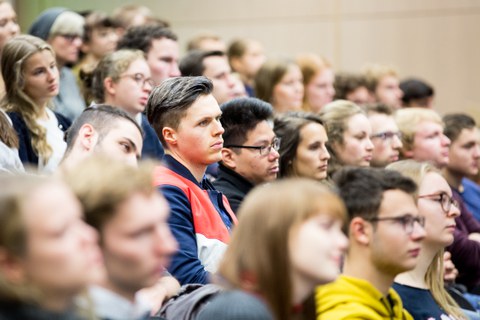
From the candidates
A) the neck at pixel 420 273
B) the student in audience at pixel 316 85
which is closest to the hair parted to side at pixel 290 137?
the neck at pixel 420 273

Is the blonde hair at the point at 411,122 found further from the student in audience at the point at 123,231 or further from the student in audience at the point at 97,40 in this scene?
the student in audience at the point at 123,231

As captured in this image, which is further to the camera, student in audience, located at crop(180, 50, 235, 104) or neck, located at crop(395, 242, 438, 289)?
student in audience, located at crop(180, 50, 235, 104)

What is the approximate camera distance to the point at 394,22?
900 cm

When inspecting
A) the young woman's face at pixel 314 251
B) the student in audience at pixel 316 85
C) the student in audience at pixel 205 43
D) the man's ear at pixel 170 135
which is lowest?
the student in audience at pixel 316 85

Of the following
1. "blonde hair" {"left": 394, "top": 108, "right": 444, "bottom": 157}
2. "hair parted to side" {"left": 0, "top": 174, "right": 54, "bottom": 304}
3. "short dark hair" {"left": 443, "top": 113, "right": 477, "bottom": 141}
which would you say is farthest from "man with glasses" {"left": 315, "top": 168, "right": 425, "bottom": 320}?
"short dark hair" {"left": 443, "top": 113, "right": 477, "bottom": 141}

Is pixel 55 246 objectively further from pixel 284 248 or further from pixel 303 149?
pixel 303 149

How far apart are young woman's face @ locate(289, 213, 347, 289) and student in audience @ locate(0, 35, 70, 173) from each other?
2.27 metres

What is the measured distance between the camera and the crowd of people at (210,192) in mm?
1998

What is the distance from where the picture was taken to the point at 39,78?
4.41 meters

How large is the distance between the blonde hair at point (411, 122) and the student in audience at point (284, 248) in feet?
11.3

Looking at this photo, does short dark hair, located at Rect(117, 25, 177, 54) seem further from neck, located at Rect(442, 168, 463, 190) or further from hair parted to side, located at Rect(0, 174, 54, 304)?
hair parted to side, located at Rect(0, 174, 54, 304)

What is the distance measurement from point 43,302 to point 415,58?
7.52 meters

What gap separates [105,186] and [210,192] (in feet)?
4.96

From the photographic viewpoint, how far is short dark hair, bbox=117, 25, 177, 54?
5.45 m
